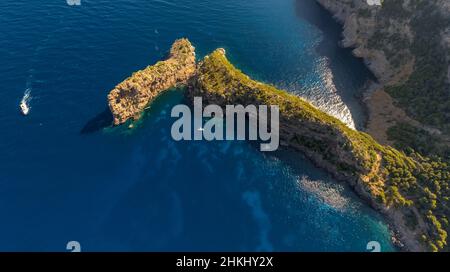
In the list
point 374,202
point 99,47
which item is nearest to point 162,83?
point 99,47

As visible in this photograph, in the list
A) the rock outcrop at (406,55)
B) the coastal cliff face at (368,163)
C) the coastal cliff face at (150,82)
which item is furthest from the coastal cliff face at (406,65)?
the coastal cliff face at (150,82)

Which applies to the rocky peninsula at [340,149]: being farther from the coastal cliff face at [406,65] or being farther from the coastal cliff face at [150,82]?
the coastal cliff face at [406,65]

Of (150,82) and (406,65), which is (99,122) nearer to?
(150,82)

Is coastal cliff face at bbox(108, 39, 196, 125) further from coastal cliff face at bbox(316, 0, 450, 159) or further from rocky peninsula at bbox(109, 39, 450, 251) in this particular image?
→ coastal cliff face at bbox(316, 0, 450, 159)

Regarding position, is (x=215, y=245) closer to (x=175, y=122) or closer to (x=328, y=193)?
(x=328, y=193)

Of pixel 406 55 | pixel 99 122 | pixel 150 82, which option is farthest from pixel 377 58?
pixel 99 122
